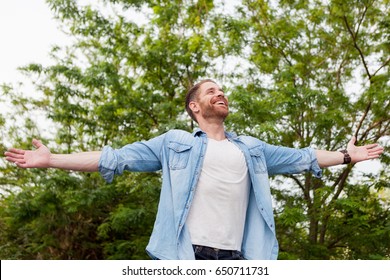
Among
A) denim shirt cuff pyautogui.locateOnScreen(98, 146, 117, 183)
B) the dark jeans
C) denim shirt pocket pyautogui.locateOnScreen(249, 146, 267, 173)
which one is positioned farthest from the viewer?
denim shirt pocket pyautogui.locateOnScreen(249, 146, 267, 173)

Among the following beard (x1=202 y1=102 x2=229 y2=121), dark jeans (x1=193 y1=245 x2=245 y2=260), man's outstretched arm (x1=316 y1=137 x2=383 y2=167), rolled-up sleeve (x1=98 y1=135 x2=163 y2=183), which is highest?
beard (x1=202 y1=102 x2=229 y2=121)

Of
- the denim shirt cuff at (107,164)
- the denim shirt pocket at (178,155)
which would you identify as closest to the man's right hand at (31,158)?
the denim shirt cuff at (107,164)

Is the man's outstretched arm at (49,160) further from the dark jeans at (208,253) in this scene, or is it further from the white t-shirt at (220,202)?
the dark jeans at (208,253)

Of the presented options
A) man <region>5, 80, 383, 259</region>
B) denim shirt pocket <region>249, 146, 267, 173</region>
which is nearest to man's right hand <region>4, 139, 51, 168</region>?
man <region>5, 80, 383, 259</region>

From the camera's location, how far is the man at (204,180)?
8.83 feet

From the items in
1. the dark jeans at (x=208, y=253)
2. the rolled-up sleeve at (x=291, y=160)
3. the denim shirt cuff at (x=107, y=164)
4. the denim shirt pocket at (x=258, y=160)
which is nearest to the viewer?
the dark jeans at (x=208, y=253)

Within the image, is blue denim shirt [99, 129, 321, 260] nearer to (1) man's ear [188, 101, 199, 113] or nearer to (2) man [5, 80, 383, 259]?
(2) man [5, 80, 383, 259]

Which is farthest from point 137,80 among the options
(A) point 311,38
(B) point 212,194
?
(B) point 212,194

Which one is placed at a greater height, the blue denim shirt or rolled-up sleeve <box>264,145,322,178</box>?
rolled-up sleeve <box>264,145,322,178</box>

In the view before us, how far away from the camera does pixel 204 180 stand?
278 cm

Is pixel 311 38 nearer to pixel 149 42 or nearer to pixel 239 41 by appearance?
pixel 239 41

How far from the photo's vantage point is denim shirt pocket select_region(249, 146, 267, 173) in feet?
9.70

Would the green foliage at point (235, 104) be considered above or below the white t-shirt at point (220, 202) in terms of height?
above

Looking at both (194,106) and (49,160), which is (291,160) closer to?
(194,106)
